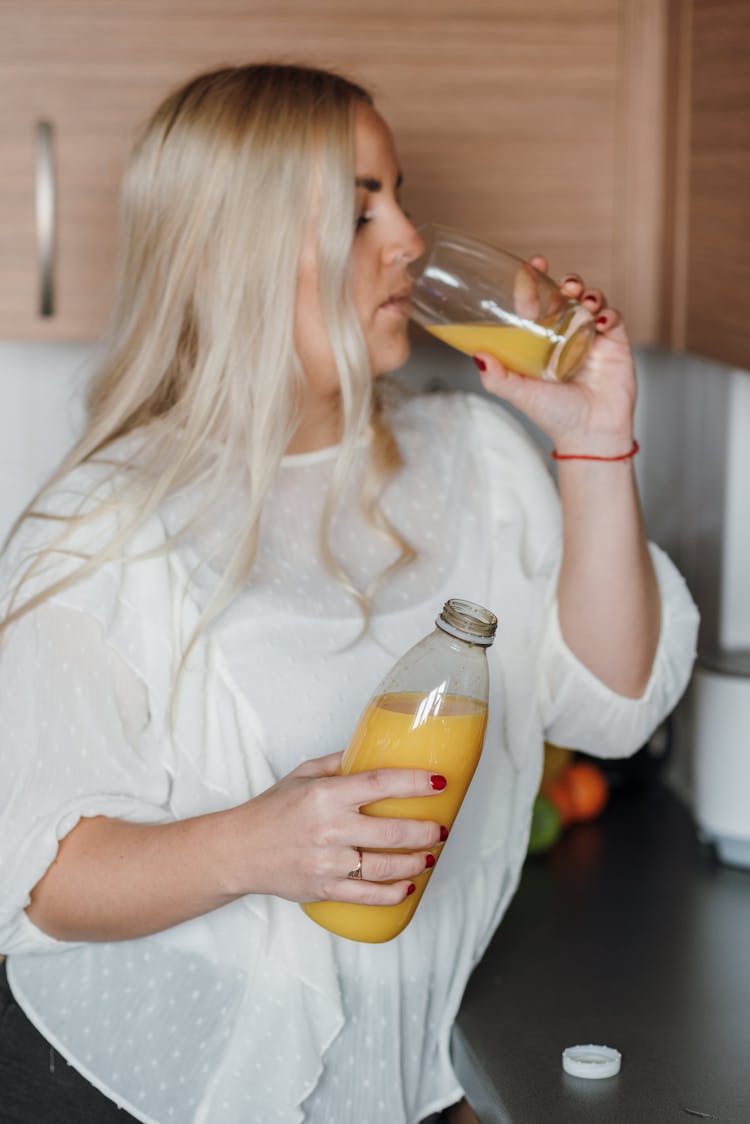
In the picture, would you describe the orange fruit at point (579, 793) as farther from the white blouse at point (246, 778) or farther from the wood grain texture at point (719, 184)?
the wood grain texture at point (719, 184)

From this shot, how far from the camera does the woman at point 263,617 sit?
46.6 inches

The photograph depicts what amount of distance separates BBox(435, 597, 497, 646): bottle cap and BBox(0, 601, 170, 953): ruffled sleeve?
0.34 meters

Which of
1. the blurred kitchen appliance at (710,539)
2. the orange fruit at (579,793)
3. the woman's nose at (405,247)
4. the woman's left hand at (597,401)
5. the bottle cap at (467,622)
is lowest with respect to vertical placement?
the orange fruit at (579,793)

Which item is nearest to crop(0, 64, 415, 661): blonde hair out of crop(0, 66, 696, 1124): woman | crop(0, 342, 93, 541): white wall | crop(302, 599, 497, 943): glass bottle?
crop(0, 66, 696, 1124): woman

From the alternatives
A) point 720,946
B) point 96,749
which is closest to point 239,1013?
point 96,749

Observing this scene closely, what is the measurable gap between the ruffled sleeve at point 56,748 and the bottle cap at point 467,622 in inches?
13.4

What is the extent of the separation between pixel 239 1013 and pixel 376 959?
128mm

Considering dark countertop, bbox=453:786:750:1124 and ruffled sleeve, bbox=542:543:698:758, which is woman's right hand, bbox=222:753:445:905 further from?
ruffled sleeve, bbox=542:543:698:758

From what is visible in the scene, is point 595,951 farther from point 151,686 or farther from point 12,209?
point 12,209

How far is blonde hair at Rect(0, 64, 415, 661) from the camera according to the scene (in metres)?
1.31

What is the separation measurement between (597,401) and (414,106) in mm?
542

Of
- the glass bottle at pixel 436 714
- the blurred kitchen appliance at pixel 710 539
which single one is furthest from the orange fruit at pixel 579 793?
the glass bottle at pixel 436 714

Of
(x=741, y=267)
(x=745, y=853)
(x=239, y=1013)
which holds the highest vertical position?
(x=741, y=267)

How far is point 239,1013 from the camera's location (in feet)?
4.03
